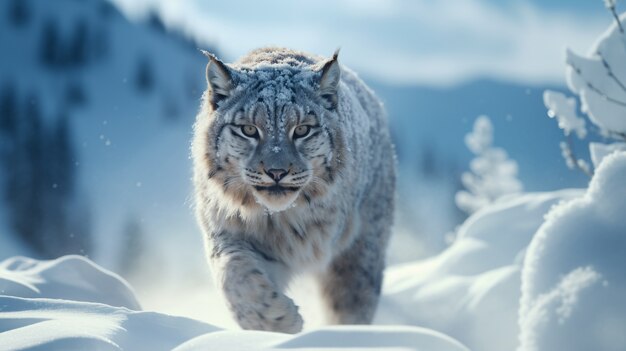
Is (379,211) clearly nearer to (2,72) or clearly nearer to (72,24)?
(2,72)

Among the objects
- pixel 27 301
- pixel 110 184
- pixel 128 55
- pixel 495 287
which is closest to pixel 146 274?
pixel 110 184

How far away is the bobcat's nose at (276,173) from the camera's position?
14.4ft

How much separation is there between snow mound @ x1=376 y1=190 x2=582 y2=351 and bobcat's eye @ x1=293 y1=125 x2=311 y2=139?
2703mm

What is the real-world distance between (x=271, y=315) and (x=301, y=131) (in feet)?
4.11

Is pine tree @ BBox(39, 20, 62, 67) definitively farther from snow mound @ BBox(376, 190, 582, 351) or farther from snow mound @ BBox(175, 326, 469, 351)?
snow mound @ BBox(175, 326, 469, 351)

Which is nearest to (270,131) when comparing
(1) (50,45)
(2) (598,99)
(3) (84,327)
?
(3) (84,327)

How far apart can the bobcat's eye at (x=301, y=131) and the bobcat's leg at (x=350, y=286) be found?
54.5 inches

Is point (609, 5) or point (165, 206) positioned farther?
point (165, 206)

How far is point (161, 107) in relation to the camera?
185ft

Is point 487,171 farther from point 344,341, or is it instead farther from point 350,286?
point 344,341

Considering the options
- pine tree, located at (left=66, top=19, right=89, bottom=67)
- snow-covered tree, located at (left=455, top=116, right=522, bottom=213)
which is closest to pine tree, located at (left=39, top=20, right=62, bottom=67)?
pine tree, located at (left=66, top=19, right=89, bottom=67)

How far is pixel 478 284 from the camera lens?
6.95 metres

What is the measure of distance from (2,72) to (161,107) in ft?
40.7

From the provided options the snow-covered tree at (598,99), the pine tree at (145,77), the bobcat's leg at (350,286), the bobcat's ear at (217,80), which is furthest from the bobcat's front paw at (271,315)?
the pine tree at (145,77)
